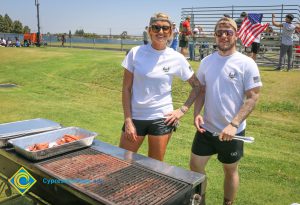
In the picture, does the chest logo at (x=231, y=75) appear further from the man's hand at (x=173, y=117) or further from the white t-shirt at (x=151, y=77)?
the man's hand at (x=173, y=117)

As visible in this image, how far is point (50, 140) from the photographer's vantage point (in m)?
2.77

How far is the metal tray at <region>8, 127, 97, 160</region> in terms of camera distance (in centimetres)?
235

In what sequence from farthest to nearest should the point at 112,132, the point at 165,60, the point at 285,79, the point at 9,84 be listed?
the point at 9,84 < the point at 285,79 < the point at 112,132 < the point at 165,60

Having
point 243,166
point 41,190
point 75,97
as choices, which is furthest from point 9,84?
point 41,190

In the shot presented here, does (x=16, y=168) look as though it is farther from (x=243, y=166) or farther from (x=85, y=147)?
(x=243, y=166)

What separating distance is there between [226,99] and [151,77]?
692 millimetres

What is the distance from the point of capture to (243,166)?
15.8 feet

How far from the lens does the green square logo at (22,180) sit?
7.79 feet

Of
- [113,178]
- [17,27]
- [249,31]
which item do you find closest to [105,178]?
[113,178]

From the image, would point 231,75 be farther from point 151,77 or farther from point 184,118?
point 184,118

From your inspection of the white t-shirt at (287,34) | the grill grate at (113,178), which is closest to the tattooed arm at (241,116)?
the grill grate at (113,178)

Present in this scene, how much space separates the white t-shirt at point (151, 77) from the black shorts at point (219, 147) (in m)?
0.43

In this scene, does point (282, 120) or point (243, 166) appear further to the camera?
point (282, 120)

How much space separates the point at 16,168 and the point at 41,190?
0.30 meters
